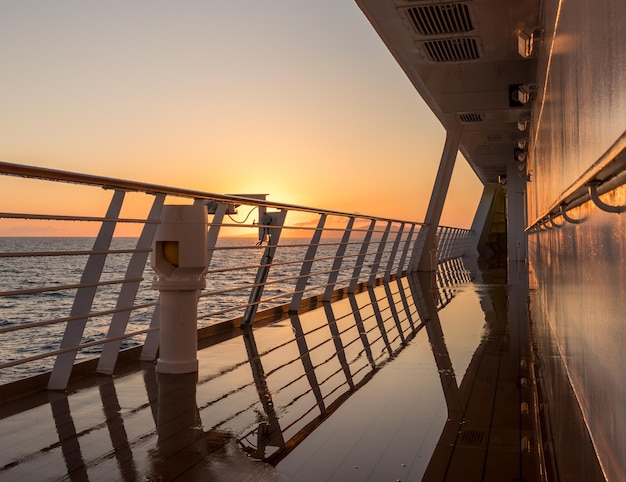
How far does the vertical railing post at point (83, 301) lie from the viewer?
2404mm

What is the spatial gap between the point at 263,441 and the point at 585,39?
1267 millimetres

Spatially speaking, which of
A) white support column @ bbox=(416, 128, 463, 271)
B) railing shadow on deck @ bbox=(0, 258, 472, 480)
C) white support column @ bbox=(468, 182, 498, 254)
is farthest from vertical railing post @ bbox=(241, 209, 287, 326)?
white support column @ bbox=(468, 182, 498, 254)

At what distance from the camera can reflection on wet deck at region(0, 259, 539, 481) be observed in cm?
157

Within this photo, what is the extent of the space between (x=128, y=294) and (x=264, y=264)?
1.32m

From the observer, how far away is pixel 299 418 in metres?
2.00

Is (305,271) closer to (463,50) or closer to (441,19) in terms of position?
(441,19)

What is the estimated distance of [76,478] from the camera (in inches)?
58.9

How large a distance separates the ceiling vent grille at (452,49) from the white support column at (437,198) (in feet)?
11.8

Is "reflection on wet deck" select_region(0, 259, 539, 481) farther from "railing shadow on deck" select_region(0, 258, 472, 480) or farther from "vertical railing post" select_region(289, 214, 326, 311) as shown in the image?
"vertical railing post" select_region(289, 214, 326, 311)

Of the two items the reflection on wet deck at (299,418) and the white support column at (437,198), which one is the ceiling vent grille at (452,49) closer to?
the reflection on wet deck at (299,418)

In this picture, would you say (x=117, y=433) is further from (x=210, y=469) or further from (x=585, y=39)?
(x=585, y=39)

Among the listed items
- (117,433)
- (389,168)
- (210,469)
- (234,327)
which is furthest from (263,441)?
(389,168)

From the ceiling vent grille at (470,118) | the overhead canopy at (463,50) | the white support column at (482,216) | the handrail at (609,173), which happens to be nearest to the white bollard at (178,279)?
the handrail at (609,173)

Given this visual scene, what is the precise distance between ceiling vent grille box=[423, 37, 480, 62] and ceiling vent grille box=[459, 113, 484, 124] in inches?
90.3
